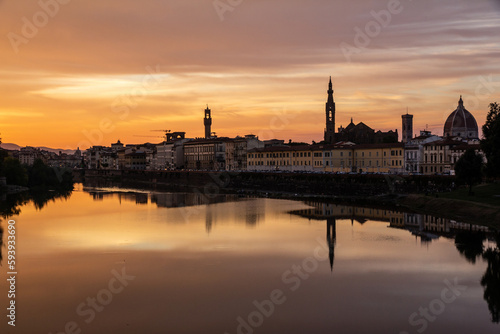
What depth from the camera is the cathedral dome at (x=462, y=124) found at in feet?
393

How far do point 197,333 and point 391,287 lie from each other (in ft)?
35.1

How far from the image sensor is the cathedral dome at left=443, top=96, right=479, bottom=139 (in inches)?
4722

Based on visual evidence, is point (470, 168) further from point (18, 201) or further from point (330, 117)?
point (330, 117)

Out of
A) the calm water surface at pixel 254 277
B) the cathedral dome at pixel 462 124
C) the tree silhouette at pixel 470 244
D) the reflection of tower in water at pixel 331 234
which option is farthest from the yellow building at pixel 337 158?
the tree silhouette at pixel 470 244

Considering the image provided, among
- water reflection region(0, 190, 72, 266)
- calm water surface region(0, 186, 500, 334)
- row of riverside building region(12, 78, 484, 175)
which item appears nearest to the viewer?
calm water surface region(0, 186, 500, 334)

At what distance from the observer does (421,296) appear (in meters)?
25.0

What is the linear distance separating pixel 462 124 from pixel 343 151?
33.7 m

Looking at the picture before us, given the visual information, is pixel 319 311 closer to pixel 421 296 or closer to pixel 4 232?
pixel 421 296

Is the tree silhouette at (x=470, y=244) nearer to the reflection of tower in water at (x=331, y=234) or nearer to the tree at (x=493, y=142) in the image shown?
the reflection of tower in water at (x=331, y=234)

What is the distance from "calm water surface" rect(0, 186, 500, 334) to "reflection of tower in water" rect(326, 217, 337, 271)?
180 mm

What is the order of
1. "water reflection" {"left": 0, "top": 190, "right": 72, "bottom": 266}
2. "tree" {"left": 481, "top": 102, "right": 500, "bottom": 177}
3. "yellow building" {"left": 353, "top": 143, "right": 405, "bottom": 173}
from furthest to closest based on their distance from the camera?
1. "yellow building" {"left": 353, "top": 143, "right": 405, "bottom": 173}
2. "water reflection" {"left": 0, "top": 190, "right": 72, "bottom": 266}
3. "tree" {"left": 481, "top": 102, "right": 500, "bottom": 177}

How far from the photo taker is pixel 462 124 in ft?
396

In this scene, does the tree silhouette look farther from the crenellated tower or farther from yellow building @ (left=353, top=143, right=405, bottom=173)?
the crenellated tower

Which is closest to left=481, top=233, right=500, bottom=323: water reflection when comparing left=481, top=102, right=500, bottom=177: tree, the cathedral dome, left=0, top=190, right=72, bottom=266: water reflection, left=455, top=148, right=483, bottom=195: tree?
left=481, top=102, right=500, bottom=177: tree
